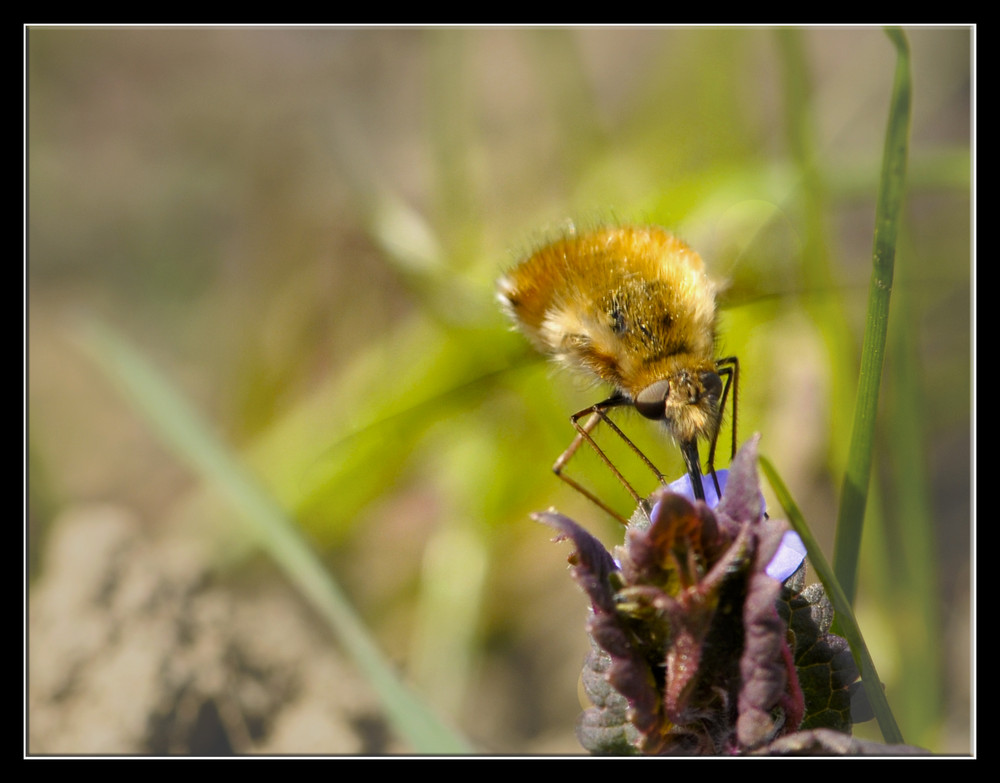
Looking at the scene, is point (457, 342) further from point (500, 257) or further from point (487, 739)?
point (487, 739)

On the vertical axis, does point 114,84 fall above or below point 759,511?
above

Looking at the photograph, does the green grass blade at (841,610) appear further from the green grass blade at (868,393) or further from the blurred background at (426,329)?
the blurred background at (426,329)

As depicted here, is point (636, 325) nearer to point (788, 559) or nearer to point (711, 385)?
point (711, 385)

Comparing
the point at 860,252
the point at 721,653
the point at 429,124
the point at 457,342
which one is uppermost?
the point at 429,124

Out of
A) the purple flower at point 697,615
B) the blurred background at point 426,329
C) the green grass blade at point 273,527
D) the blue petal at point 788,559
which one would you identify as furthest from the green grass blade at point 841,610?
the blurred background at point 426,329

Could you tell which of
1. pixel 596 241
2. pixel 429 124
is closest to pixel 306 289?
pixel 429 124

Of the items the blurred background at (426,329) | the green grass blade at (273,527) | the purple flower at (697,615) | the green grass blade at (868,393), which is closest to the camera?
the purple flower at (697,615)
